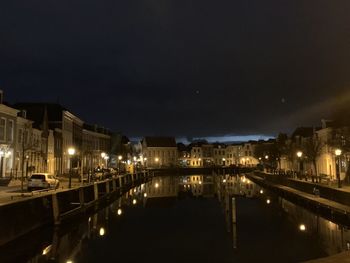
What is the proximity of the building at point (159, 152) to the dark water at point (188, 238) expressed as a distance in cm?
11663

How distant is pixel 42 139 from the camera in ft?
197

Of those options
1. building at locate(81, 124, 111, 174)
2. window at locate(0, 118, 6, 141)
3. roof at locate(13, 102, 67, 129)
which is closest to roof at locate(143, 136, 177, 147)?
building at locate(81, 124, 111, 174)

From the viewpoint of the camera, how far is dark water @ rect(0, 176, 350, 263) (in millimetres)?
21766

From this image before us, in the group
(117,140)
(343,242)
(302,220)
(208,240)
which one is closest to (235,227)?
(208,240)

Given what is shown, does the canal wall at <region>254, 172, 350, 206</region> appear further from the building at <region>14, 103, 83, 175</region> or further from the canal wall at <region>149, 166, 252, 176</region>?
the canal wall at <region>149, 166, 252, 176</region>

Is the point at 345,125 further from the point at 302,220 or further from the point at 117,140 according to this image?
the point at 117,140

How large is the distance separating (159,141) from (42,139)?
103 m

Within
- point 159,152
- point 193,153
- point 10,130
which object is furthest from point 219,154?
point 10,130

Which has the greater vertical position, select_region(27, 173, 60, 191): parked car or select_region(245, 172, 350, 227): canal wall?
select_region(27, 173, 60, 191): parked car

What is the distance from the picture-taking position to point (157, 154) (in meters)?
160

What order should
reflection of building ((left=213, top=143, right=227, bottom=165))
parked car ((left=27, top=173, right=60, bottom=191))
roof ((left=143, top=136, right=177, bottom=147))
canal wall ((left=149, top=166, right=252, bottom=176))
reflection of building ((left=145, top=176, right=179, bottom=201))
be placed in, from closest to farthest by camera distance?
1. parked car ((left=27, top=173, right=60, bottom=191))
2. reflection of building ((left=145, top=176, right=179, bottom=201))
3. canal wall ((left=149, top=166, right=252, bottom=176))
4. roof ((left=143, top=136, right=177, bottom=147))
5. reflection of building ((left=213, top=143, right=227, bottom=165))

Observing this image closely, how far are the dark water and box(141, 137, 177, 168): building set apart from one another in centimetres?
11663

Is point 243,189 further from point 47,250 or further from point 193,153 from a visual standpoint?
point 193,153

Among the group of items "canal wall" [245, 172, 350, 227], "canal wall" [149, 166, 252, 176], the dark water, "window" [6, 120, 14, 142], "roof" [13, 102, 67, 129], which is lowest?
the dark water
